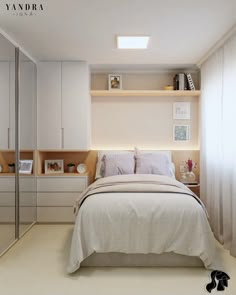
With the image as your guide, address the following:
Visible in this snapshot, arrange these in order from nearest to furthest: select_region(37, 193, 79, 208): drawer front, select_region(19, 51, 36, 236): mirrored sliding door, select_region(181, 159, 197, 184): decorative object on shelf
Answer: select_region(19, 51, 36, 236): mirrored sliding door < select_region(37, 193, 79, 208): drawer front < select_region(181, 159, 197, 184): decorative object on shelf

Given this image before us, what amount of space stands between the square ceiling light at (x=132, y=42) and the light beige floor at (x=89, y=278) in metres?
2.45

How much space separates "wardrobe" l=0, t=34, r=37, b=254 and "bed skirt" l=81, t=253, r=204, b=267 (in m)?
1.07

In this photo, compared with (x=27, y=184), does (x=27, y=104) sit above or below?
above

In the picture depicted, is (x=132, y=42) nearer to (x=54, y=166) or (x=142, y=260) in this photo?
(x=54, y=166)

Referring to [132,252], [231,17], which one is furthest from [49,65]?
[132,252]

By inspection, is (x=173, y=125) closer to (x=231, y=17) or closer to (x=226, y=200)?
(x=226, y=200)

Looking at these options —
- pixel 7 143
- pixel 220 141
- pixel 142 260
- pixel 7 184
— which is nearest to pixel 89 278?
pixel 142 260

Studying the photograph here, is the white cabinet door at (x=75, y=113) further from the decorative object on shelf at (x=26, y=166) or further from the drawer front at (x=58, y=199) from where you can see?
the drawer front at (x=58, y=199)

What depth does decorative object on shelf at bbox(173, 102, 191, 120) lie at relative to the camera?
4.69 metres

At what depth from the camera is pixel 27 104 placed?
154 inches

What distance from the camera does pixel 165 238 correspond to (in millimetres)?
2658

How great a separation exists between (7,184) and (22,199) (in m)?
0.51

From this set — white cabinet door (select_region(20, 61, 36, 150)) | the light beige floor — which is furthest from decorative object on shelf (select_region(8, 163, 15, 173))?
the light beige floor

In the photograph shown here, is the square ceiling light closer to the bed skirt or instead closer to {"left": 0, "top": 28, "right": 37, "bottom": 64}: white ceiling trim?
{"left": 0, "top": 28, "right": 37, "bottom": 64}: white ceiling trim
